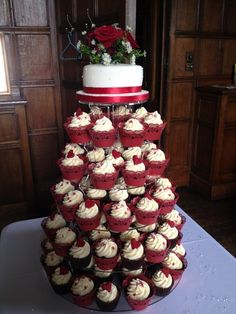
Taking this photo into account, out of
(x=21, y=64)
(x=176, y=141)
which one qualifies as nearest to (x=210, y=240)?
(x=176, y=141)

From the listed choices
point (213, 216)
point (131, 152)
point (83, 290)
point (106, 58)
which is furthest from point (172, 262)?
point (213, 216)

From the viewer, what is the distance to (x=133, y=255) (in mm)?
1080

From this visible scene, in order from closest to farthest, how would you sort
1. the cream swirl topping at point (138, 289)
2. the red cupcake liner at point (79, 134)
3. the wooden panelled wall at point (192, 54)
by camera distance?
the cream swirl topping at point (138, 289), the red cupcake liner at point (79, 134), the wooden panelled wall at point (192, 54)

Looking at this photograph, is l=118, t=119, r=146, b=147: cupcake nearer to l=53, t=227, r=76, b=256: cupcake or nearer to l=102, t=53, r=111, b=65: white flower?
l=102, t=53, r=111, b=65: white flower

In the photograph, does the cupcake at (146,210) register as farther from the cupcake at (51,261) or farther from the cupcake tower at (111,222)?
the cupcake at (51,261)

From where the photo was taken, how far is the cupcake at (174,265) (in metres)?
1.19

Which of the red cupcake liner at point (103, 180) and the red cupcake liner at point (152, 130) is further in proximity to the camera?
the red cupcake liner at point (152, 130)

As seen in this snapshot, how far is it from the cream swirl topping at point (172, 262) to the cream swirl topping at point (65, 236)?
378mm

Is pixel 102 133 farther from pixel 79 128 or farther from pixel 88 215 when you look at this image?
pixel 88 215

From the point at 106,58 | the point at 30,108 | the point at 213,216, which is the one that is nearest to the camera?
the point at 106,58

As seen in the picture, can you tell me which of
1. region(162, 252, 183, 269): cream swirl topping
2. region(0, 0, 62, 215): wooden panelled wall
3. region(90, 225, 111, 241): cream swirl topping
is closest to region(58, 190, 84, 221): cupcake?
region(90, 225, 111, 241): cream swirl topping

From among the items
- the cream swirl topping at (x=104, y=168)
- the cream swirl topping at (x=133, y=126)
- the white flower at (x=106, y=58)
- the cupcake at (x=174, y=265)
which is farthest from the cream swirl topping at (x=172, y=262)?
the white flower at (x=106, y=58)

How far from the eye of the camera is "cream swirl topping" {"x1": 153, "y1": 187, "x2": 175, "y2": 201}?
47.2 inches

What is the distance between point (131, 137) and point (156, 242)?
402 mm
